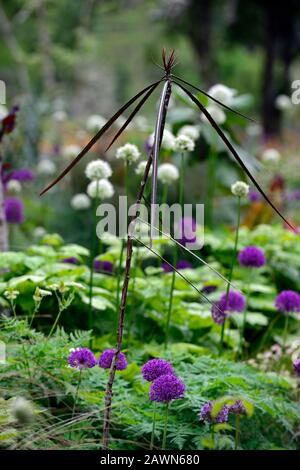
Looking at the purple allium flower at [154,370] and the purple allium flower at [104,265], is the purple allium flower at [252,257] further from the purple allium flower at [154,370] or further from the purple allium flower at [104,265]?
the purple allium flower at [154,370]

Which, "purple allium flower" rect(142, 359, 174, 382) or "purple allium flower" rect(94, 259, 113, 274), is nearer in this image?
"purple allium flower" rect(142, 359, 174, 382)

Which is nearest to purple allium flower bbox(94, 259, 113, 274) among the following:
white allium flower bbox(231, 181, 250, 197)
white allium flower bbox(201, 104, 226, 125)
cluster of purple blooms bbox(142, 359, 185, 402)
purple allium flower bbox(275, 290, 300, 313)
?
purple allium flower bbox(275, 290, 300, 313)

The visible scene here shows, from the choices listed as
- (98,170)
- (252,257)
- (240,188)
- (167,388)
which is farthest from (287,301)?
(167,388)

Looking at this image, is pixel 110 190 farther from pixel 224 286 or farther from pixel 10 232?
pixel 10 232

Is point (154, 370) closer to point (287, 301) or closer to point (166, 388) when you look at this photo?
point (166, 388)

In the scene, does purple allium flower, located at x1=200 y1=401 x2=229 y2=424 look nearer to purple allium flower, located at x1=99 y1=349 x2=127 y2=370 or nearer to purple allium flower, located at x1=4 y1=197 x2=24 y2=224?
purple allium flower, located at x1=99 y1=349 x2=127 y2=370

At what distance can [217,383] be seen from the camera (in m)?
1.98

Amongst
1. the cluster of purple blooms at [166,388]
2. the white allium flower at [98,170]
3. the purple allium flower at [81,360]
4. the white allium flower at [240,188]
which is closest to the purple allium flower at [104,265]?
the white allium flower at [98,170]

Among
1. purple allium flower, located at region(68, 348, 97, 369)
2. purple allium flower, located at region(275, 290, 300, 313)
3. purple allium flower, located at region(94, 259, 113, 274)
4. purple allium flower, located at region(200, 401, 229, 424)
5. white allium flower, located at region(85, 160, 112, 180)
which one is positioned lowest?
purple allium flower, located at region(200, 401, 229, 424)

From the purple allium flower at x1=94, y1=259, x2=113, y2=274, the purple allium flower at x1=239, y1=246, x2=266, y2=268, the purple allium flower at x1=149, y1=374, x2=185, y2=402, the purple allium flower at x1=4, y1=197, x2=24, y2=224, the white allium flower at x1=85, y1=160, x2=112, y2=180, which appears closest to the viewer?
the purple allium flower at x1=149, y1=374, x2=185, y2=402

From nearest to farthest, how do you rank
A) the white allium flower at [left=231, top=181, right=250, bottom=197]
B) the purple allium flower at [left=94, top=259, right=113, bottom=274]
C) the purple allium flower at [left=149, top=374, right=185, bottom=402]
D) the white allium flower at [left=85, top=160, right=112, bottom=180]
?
1. the purple allium flower at [left=149, top=374, right=185, bottom=402]
2. the white allium flower at [left=231, top=181, right=250, bottom=197]
3. the white allium flower at [left=85, top=160, right=112, bottom=180]
4. the purple allium flower at [left=94, top=259, right=113, bottom=274]

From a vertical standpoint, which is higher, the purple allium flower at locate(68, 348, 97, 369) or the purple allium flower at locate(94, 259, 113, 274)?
the purple allium flower at locate(94, 259, 113, 274)

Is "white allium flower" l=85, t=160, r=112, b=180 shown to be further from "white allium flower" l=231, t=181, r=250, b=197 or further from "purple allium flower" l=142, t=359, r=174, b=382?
"purple allium flower" l=142, t=359, r=174, b=382

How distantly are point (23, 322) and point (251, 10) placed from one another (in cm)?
1464
